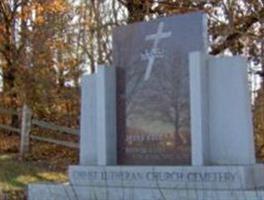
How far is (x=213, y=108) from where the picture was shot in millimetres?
9125

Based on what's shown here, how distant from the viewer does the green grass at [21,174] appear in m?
13.4

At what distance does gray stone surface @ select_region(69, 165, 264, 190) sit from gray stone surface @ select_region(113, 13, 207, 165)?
0.75 ft

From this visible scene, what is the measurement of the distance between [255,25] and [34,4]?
710 centimetres

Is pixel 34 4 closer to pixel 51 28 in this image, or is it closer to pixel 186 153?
pixel 51 28

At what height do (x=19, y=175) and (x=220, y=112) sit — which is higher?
(x=220, y=112)

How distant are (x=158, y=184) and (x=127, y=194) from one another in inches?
17.8

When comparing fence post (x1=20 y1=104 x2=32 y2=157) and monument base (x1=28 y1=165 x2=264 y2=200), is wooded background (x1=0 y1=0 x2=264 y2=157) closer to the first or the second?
fence post (x1=20 y1=104 x2=32 y2=157)

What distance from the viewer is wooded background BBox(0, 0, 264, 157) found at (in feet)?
54.1

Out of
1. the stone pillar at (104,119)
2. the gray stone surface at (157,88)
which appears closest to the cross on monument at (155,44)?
the gray stone surface at (157,88)

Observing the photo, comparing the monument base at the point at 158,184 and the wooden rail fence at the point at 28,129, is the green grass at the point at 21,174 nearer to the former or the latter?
the wooden rail fence at the point at 28,129

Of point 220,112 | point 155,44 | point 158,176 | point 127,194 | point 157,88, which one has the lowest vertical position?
point 127,194

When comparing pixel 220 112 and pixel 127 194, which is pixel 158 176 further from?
pixel 220 112

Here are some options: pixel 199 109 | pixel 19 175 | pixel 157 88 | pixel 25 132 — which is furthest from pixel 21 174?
pixel 199 109

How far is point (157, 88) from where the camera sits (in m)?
9.55
